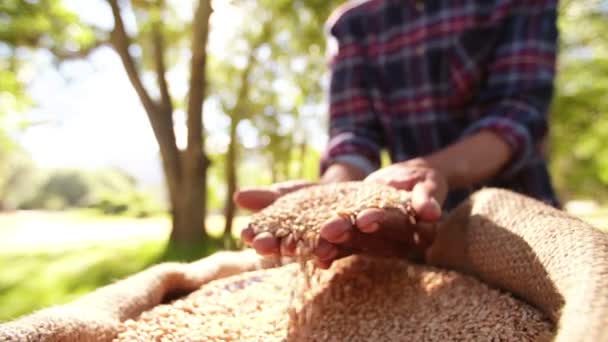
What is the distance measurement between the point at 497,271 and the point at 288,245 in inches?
14.4

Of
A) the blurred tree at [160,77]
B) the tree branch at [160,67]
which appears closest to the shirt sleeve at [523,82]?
the blurred tree at [160,77]

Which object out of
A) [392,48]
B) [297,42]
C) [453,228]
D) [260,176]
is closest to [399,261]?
[453,228]

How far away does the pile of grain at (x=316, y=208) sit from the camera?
0.95 m

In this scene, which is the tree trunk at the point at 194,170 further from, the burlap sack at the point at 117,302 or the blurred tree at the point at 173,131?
the burlap sack at the point at 117,302

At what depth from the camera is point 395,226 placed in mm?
977

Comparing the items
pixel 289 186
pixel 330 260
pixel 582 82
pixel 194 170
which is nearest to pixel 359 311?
pixel 330 260

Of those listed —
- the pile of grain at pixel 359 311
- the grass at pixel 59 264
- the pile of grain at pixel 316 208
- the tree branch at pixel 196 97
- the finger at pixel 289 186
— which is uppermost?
the tree branch at pixel 196 97

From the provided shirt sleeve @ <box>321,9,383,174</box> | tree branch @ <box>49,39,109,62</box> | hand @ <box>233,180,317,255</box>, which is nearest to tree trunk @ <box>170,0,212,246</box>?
tree branch @ <box>49,39,109,62</box>

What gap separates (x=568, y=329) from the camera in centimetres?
54

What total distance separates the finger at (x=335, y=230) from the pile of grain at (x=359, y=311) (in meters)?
Result: 0.14

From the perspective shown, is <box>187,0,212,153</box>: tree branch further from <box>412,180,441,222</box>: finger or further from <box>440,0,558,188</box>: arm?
<box>412,180,441,222</box>: finger

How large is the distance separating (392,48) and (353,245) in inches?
34.8

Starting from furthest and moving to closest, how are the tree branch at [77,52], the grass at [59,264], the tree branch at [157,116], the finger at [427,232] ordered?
1. the tree branch at [77,52]
2. the tree branch at [157,116]
3. the grass at [59,264]
4. the finger at [427,232]

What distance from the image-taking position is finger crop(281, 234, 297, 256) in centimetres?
96
